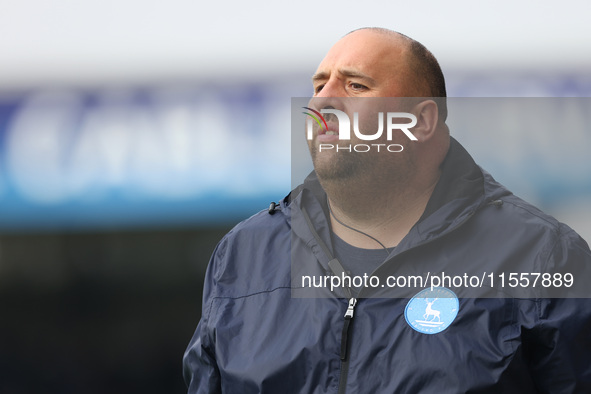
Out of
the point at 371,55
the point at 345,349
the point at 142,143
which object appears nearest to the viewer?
the point at 345,349

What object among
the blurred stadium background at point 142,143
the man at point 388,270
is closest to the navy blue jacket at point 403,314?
the man at point 388,270

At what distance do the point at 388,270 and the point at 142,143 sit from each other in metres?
1.28

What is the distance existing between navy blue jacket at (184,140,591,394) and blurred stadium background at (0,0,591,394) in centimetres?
81

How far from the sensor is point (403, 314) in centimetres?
121

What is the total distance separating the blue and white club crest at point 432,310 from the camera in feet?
3.86

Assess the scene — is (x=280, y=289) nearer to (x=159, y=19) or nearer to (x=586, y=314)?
(x=586, y=314)

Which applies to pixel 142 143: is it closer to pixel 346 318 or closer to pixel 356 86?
pixel 356 86

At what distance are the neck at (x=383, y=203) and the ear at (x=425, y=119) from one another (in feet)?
0.28

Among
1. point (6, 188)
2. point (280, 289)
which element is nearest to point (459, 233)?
point (280, 289)

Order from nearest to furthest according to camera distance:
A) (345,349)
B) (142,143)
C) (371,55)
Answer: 1. (345,349)
2. (371,55)
3. (142,143)

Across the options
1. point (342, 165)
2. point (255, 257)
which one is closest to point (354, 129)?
point (342, 165)

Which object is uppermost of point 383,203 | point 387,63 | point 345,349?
point 387,63

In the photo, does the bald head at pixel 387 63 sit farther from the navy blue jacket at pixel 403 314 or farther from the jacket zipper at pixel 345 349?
the jacket zipper at pixel 345 349

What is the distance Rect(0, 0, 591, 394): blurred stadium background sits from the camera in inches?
83.4
